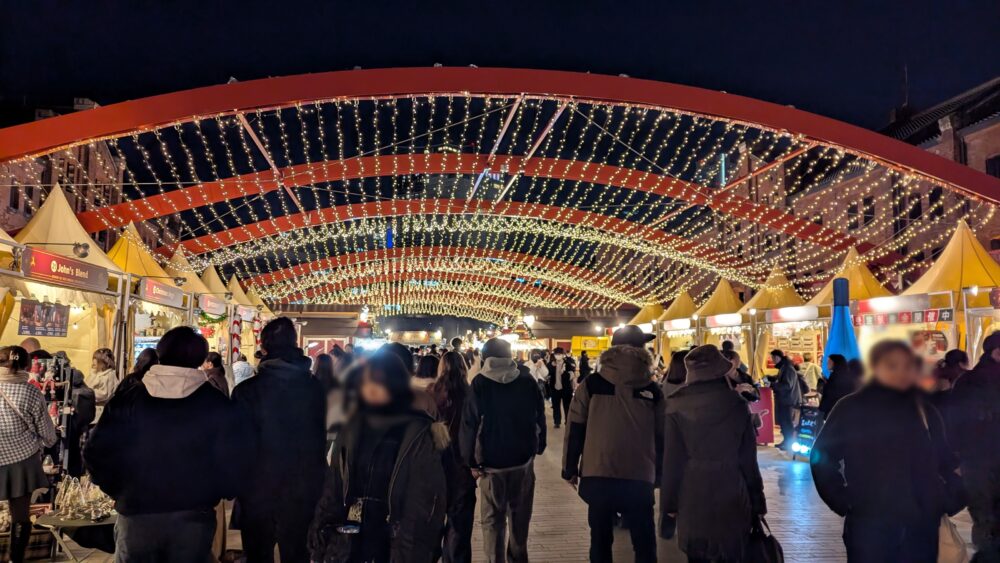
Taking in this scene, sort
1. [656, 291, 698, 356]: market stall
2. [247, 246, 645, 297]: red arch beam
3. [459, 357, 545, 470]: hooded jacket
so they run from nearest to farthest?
[459, 357, 545, 470]: hooded jacket < [656, 291, 698, 356]: market stall < [247, 246, 645, 297]: red arch beam

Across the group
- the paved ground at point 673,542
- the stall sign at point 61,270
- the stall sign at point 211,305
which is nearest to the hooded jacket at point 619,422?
the paved ground at point 673,542

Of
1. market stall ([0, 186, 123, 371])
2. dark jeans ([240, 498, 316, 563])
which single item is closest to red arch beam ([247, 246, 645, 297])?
market stall ([0, 186, 123, 371])

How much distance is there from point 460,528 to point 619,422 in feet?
4.70

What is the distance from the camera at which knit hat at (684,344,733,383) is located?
13.2 ft

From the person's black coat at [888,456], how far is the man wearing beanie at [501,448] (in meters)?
2.16

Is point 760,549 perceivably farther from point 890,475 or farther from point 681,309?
point 681,309

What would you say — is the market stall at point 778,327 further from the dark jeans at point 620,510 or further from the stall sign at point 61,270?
the stall sign at point 61,270

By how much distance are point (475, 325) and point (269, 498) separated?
92803 mm

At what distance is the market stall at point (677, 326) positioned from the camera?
2542 cm

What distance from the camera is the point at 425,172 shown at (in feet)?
65.4

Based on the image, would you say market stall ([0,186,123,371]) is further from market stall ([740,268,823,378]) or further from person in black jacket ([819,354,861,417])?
market stall ([740,268,823,378])

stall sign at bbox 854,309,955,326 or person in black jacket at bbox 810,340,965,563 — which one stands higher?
stall sign at bbox 854,309,955,326

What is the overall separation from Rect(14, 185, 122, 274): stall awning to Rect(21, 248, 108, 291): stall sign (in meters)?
1.09

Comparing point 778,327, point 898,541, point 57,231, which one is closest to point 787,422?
point 778,327
